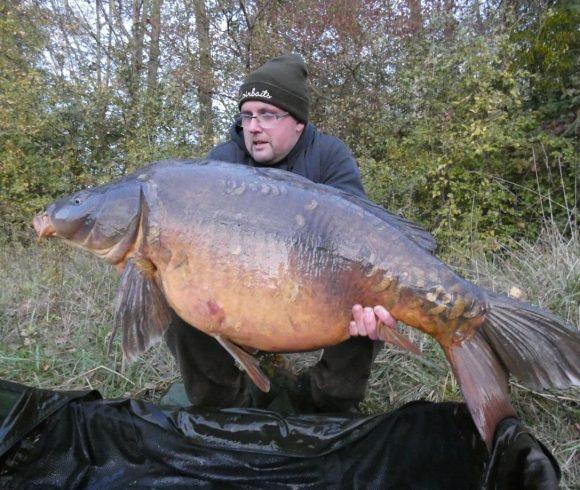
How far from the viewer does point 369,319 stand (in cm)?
128

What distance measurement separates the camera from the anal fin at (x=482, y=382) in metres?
1.21

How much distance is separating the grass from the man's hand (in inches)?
26.7

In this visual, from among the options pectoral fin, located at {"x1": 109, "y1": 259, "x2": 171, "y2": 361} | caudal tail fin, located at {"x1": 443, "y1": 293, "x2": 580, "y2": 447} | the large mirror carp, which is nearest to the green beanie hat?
the large mirror carp

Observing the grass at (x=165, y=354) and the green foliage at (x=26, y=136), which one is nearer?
the grass at (x=165, y=354)

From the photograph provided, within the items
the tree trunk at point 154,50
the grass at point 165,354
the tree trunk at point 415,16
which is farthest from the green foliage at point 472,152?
the tree trunk at point 154,50

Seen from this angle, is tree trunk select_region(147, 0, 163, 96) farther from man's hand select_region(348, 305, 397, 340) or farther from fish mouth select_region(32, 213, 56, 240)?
man's hand select_region(348, 305, 397, 340)

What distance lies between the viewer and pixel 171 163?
1318mm

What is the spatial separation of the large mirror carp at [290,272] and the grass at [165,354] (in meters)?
0.51

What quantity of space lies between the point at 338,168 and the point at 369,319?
738 millimetres

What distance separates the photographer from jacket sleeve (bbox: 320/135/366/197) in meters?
1.82

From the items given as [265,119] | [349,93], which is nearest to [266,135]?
[265,119]

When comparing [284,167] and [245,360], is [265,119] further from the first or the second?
[245,360]

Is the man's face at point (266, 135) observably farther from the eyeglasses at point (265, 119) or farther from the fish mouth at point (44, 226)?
the fish mouth at point (44, 226)

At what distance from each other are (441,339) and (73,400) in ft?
3.69
